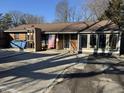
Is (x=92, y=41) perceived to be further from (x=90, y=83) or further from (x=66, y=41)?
(x=90, y=83)

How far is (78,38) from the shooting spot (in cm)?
2481

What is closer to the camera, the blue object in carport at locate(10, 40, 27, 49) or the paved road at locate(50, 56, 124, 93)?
the paved road at locate(50, 56, 124, 93)

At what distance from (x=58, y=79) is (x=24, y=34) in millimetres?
18882

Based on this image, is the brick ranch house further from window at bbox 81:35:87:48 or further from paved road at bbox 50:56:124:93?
paved road at bbox 50:56:124:93

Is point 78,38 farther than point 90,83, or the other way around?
point 78,38

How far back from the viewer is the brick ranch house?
924 inches

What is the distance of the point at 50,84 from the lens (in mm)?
10531

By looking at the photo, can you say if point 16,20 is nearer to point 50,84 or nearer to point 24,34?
point 24,34

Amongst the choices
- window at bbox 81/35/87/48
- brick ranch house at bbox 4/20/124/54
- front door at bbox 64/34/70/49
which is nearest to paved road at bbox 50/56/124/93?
brick ranch house at bbox 4/20/124/54

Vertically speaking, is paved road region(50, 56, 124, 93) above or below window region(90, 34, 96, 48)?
below

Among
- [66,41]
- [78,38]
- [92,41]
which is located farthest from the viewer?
[66,41]

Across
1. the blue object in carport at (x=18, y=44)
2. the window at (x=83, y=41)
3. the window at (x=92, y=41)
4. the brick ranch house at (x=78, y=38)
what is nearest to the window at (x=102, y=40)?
the brick ranch house at (x=78, y=38)

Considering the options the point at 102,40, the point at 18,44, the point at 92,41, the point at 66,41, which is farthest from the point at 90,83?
the point at 18,44

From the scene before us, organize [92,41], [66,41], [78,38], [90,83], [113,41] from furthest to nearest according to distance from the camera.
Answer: [66,41], [78,38], [92,41], [113,41], [90,83]
